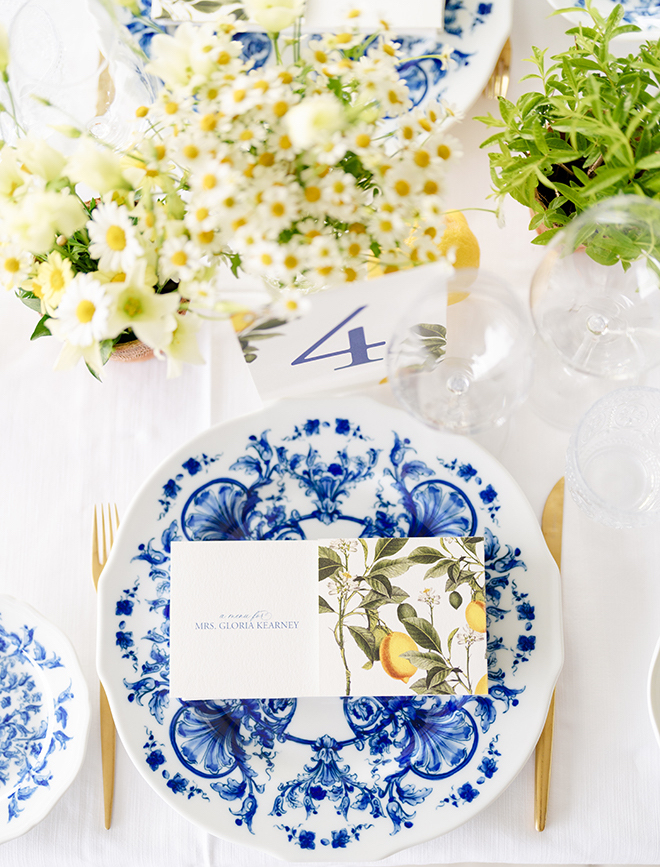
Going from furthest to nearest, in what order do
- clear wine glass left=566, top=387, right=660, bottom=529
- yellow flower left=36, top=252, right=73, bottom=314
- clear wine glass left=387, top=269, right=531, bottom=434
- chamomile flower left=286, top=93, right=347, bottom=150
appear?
clear wine glass left=566, top=387, right=660, bottom=529 → clear wine glass left=387, top=269, right=531, bottom=434 → yellow flower left=36, top=252, right=73, bottom=314 → chamomile flower left=286, top=93, right=347, bottom=150

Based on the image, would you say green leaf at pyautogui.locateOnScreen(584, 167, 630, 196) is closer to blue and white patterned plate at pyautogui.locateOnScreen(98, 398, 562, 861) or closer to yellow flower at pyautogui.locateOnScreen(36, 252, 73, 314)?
blue and white patterned plate at pyautogui.locateOnScreen(98, 398, 562, 861)

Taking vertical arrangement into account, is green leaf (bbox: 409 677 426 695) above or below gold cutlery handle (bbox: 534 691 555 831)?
above

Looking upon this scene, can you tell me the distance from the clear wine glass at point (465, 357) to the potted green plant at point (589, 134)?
99 mm

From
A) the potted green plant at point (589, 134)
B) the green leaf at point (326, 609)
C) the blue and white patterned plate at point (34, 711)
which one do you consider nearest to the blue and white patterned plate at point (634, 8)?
the potted green plant at point (589, 134)

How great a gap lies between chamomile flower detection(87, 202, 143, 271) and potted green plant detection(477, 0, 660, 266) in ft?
1.20

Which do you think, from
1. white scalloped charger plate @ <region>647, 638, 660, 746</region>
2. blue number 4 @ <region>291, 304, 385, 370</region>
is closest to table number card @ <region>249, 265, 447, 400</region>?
blue number 4 @ <region>291, 304, 385, 370</region>

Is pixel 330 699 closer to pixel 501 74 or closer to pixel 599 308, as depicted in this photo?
pixel 599 308

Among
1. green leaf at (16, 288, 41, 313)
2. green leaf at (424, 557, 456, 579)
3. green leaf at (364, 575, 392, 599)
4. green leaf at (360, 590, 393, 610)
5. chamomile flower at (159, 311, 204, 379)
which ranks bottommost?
green leaf at (360, 590, 393, 610)

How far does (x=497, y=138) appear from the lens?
2.04ft

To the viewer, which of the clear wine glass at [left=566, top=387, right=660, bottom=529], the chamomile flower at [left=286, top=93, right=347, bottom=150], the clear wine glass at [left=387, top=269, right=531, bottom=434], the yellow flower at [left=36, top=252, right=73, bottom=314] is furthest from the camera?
the clear wine glass at [left=566, top=387, right=660, bottom=529]

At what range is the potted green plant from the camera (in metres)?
0.56

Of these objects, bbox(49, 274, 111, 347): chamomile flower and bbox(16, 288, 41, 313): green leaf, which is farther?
bbox(16, 288, 41, 313): green leaf

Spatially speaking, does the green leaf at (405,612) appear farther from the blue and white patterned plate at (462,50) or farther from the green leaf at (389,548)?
the blue and white patterned plate at (462,50)

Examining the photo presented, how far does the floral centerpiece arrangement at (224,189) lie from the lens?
439 mm
